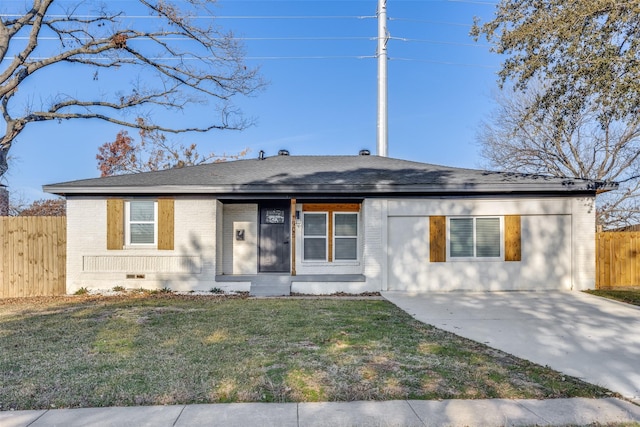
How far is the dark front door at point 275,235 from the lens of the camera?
11969 millimetres

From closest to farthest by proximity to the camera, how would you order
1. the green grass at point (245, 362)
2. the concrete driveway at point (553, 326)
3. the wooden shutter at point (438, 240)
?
1. the green grass at point (245, 362)
2. the concrete driveway at point (553, 326)
3. the wooden shutter at point (438, 240)

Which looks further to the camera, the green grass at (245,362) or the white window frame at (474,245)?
the white window frame at (474,245)

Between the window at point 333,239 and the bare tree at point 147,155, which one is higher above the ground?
the bare tree at point 147,155

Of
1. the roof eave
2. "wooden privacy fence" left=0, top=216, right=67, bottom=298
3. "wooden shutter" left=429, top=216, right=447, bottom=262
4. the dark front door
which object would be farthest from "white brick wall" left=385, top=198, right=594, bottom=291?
"wooden privacy fence" left=0, top=216, right=67, bottom=298

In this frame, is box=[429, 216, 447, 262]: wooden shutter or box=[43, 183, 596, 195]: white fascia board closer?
box=[43, 183, 596, 195]: white fascia board

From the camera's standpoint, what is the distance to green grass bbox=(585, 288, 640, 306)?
913cm

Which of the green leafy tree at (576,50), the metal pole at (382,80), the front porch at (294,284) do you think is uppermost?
the metal pole at (382,80)

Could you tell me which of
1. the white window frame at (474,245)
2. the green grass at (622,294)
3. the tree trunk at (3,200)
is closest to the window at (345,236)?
the white window frame at (474,245)

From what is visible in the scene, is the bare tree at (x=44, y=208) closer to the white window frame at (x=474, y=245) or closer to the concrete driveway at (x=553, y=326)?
the white window frame at (x=474, y=245)

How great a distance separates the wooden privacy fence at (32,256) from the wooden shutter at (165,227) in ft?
8.35

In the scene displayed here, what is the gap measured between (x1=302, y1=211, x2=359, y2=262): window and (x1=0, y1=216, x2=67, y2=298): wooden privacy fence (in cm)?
675

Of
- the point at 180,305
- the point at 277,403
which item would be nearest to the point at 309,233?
the point at 180,305

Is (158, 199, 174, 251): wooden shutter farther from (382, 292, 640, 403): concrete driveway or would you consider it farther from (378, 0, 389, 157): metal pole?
(378, 0, 389, 157): metal pole

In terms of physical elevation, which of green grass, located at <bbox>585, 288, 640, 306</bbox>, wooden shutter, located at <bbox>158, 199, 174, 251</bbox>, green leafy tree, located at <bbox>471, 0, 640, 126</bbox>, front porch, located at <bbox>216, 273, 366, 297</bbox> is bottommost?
green grass, located at <bbox>585, 288, 640, 306</bbox>
